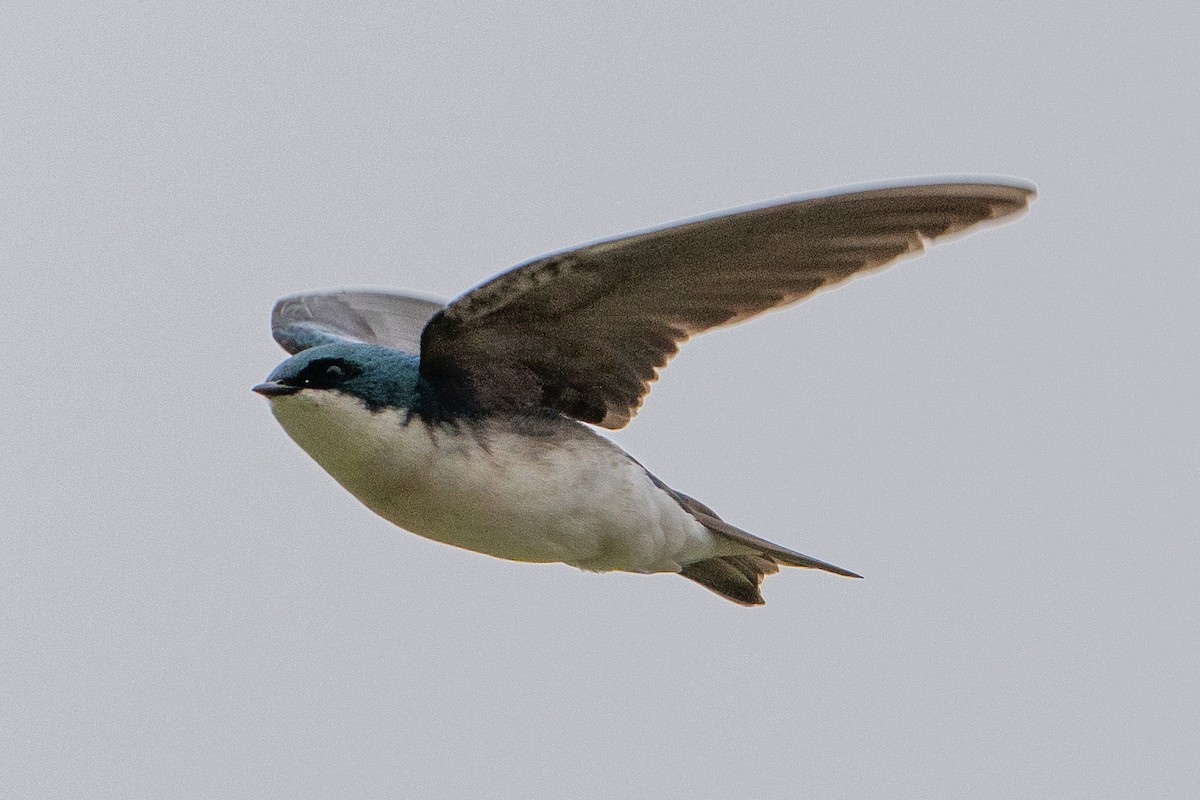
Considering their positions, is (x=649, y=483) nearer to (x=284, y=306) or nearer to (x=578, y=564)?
(x=578, y=564)

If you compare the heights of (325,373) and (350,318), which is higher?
(350,318)

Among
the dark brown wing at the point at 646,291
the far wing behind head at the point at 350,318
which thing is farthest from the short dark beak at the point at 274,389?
the far wing behind head at the point at 350,318

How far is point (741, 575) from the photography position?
246 inches

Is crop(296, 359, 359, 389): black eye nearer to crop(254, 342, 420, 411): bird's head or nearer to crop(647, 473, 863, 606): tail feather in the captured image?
crop(254, 342, 420, 411): bird's head

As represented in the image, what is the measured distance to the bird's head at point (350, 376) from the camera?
516cm

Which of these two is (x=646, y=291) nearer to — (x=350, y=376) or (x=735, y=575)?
(x=350, y=376)

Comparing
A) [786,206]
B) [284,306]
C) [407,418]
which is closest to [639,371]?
[407,418]

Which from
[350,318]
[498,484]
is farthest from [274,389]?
[350,318]

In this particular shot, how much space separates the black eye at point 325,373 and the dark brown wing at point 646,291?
0.24 metres

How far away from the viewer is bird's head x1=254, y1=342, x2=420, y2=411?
516cm

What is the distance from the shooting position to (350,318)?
7.48 metres

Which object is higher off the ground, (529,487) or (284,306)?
(284,306)

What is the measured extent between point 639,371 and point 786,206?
3.51 ft

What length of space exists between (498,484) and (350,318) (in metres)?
2.27
